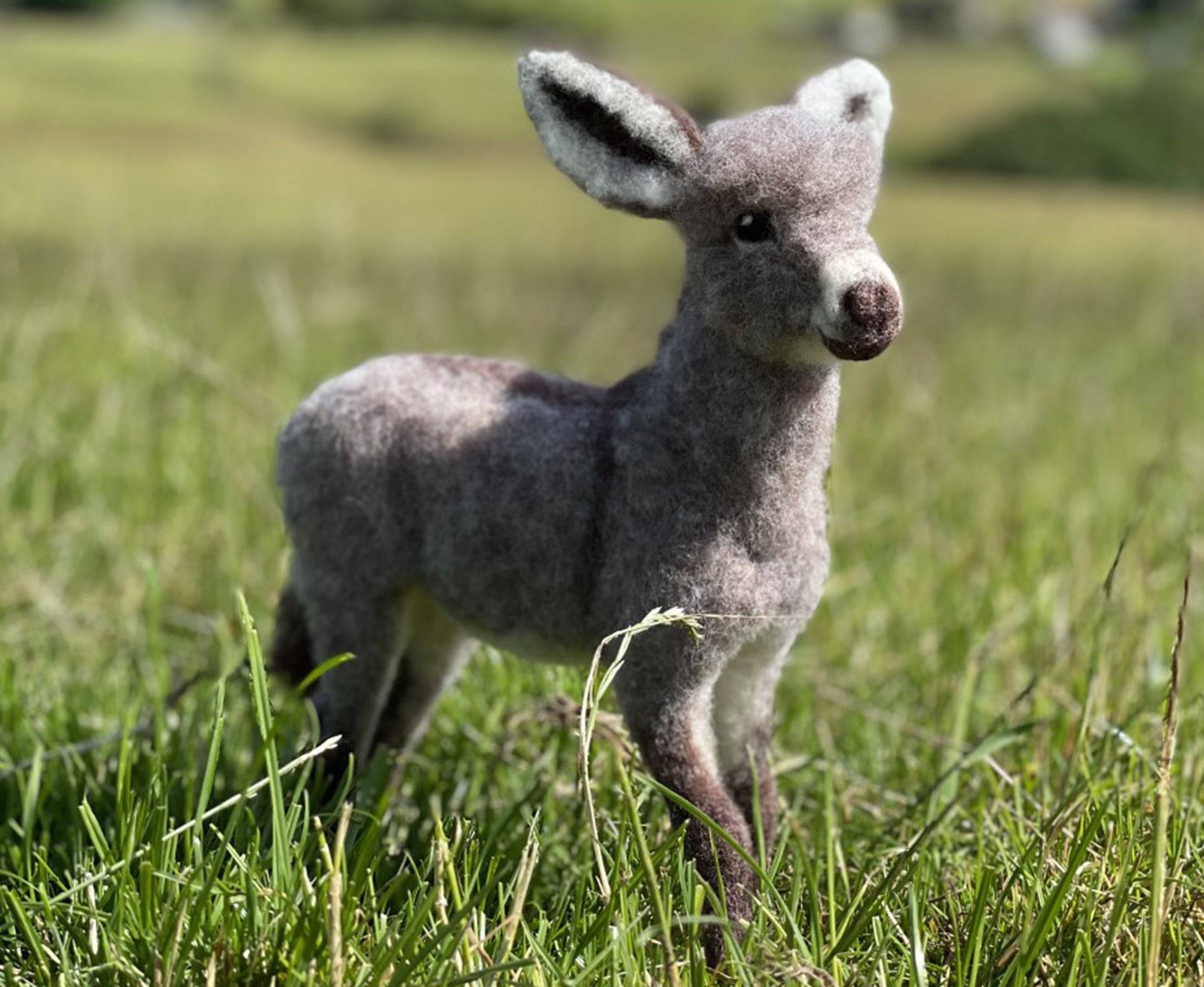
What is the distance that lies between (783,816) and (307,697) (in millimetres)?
531

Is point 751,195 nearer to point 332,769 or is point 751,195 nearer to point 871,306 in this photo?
point 871,306

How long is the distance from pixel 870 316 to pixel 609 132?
286mm

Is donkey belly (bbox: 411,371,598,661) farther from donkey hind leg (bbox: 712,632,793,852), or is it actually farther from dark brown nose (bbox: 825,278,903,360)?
dark brown nose (bbox: 825,278,903,360)

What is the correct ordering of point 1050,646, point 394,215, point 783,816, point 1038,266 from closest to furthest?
point 783,816 → point 1050,646 → point 1038,266 → point 394,215

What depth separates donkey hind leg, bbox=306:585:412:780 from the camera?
4.25 ft

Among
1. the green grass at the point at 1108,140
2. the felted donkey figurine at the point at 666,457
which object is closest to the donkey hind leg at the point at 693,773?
the felted donkey figurine at the point at 666,457

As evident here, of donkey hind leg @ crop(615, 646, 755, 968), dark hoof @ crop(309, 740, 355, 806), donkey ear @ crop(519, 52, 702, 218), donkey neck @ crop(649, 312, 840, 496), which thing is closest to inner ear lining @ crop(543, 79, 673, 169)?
donkey ear @ crop(519, 52, 702, 218)

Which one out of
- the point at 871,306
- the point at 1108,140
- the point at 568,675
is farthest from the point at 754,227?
the point at 1108,140

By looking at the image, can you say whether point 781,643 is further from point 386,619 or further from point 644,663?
point 386,619

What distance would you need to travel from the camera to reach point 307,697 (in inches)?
58.8

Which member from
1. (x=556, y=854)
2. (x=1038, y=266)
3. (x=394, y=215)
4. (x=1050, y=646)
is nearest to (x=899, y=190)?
(x=1038, y=266)

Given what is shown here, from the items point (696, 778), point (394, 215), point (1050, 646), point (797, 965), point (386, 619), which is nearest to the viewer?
point (797, 965)

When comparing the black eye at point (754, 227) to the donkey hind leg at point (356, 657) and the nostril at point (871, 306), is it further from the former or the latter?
the donkey hind leg at point (356, 657)

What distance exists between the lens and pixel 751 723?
1.24m
